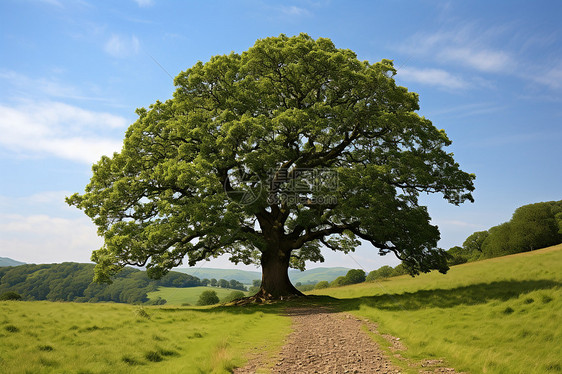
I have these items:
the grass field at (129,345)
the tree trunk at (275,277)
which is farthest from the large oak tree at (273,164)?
the grass field at (129,345)

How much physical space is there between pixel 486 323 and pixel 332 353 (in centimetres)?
658

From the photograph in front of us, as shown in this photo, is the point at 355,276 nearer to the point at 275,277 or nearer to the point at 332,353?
the point at 275,277

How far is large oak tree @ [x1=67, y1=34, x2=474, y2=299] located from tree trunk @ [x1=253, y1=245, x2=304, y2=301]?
0.09 meters

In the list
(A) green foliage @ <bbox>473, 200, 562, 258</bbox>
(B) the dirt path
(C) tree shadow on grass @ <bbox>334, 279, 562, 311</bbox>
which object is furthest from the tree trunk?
(A) green foliage @ <bbox>473, 200, 562, 258</bbox>

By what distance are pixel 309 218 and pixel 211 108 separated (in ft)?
38.2

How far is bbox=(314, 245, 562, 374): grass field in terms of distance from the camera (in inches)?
316

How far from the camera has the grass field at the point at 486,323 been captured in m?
8.02

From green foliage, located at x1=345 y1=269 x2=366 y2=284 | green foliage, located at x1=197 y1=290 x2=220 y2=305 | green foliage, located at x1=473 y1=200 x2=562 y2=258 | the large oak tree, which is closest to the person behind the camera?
the large oak tree

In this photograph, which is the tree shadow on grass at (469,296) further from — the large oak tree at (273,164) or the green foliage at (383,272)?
the green foliage at (383,272)

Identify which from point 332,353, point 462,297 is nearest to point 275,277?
point 462,297

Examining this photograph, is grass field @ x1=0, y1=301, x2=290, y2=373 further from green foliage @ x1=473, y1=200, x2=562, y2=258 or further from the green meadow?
green foliage @ x1=473, y1=200, x2=562, y2=258

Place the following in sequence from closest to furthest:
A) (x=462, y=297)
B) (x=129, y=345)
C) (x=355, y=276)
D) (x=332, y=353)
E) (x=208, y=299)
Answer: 1. (x=332, y=353)
2. (x=129, y=345)
3. (x=462, y=297)
4. (x=208, y=299)
5. (x=355, y=276)

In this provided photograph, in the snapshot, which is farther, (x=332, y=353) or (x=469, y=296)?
(x=469, y=296)

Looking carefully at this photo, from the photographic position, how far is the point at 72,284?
314ft
